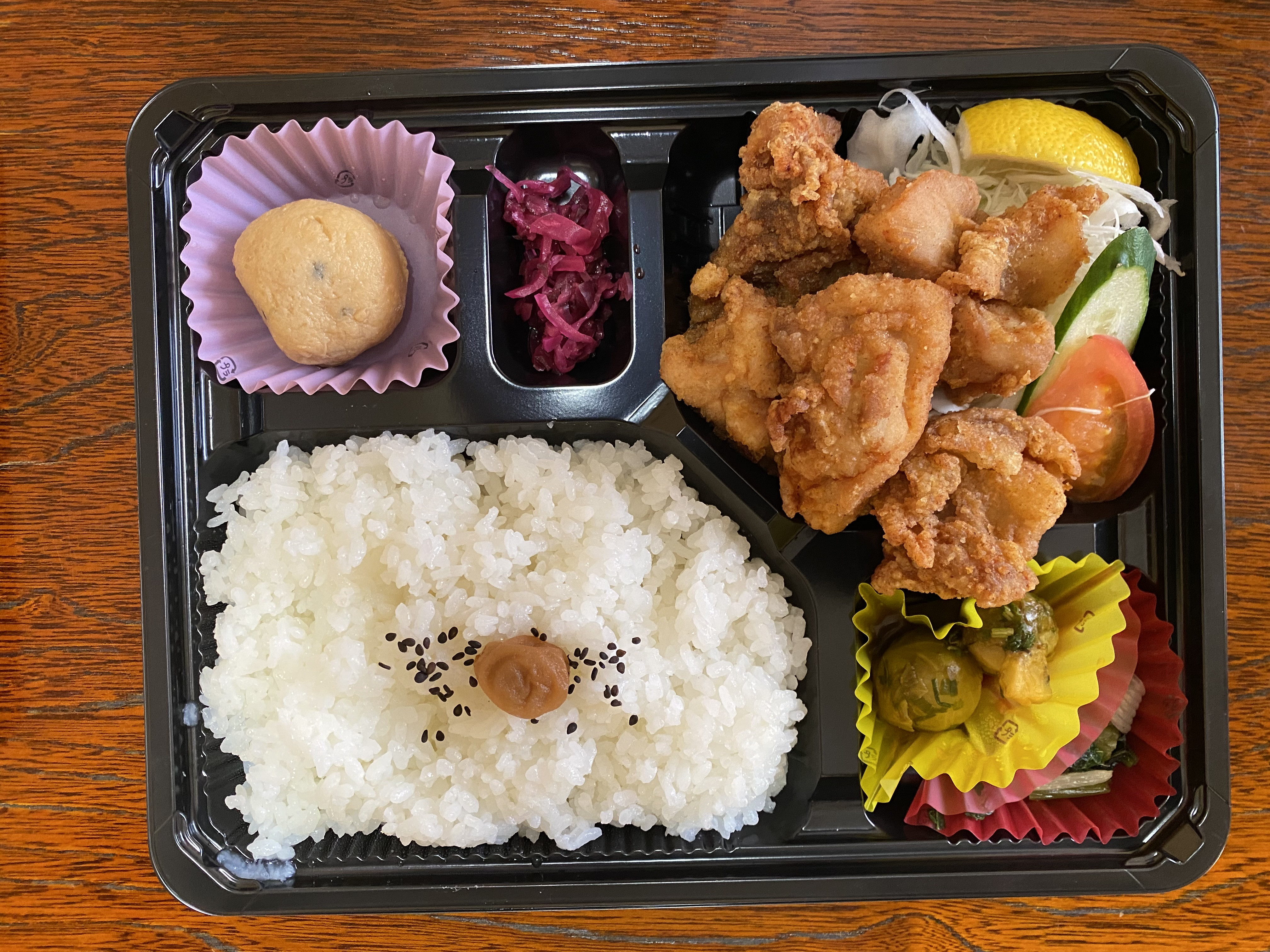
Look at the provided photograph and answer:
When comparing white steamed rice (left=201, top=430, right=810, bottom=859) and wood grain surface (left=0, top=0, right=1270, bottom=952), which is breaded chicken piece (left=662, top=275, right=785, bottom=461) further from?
wood grain surface (left=0, top=0, right=1270, bottom=952)

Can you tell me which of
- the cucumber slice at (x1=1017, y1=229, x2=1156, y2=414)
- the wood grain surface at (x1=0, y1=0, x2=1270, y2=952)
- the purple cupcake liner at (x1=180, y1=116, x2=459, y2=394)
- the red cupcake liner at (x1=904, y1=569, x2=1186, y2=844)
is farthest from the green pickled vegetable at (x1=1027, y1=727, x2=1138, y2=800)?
the purple cupcake liner at (x1=180, y1=116, x2=459, y2=394)

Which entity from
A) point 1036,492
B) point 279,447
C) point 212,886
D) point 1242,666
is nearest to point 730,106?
point 1036,492

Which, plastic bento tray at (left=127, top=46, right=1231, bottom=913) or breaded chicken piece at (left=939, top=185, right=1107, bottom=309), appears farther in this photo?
plastic bento tray at (left=127, top=46, right=1231, bottom=913)

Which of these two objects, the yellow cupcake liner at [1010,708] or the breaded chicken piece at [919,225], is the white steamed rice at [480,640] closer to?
the yellow cupcake liner at [1010,708]

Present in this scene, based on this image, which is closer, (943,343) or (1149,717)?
(943,343)

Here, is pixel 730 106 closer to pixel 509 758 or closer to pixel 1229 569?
pixel 509 758

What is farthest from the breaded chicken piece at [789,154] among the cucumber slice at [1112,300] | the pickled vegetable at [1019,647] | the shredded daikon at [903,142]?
the pickled vegetable at [1019,647]

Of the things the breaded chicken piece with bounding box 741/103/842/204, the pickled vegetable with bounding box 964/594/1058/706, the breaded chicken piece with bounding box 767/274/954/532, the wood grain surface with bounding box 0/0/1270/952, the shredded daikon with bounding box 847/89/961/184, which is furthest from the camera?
the wood grain surface with bounding box 0/0/1270/952
